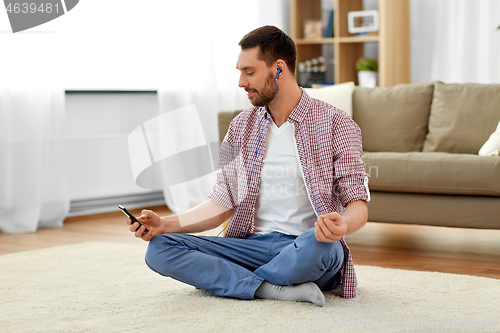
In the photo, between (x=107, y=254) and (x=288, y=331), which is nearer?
(x=288, y=331)

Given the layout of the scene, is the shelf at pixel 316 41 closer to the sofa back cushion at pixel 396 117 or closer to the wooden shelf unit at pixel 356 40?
the wooden shelf unit at pixel 356 40

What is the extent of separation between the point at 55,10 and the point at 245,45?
2280mm

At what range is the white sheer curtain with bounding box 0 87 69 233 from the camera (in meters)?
3.47

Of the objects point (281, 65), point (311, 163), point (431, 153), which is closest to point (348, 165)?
point (311, 163)

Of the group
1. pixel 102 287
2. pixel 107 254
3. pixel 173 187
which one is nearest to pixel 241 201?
pixel 102 287

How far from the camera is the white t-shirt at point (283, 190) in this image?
185 cm

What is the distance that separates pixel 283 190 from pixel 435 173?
1.04 m

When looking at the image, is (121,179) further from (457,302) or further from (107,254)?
(457,302)

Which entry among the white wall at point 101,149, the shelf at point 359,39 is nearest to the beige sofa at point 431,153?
the white wall at point 101,149

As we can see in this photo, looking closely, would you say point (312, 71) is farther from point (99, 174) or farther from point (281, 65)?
point (281, 65)

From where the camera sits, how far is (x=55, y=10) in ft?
12.1

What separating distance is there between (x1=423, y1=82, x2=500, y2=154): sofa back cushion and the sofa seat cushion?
18.5 inches

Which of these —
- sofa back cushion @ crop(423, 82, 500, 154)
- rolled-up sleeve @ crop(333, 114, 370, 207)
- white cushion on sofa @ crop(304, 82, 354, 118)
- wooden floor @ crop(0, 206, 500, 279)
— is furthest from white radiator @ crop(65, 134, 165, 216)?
rolled-up sleeve @ crop(333, 114, 370, 207)

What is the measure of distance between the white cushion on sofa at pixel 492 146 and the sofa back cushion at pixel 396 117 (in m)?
0.44
